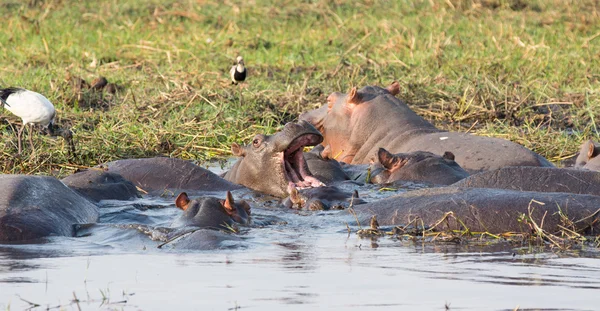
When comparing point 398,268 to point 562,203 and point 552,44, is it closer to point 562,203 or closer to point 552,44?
point 562,203

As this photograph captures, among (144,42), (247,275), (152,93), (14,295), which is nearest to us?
(14,295)

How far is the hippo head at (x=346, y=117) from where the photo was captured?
9.09 metres

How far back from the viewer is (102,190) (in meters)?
6.55

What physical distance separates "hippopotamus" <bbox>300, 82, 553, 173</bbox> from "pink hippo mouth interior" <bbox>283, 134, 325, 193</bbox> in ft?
4.45

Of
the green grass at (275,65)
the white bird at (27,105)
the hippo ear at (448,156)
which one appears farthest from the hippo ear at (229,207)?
the white bird at (27,105)

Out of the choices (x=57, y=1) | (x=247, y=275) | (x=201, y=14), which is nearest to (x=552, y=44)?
(x=201, y=14)

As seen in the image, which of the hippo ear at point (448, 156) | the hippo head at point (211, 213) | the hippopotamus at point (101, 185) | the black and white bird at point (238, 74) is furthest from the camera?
the black and white bird at point (238, 74)

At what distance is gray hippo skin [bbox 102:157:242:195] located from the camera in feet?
23.8

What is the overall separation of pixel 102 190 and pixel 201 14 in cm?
878

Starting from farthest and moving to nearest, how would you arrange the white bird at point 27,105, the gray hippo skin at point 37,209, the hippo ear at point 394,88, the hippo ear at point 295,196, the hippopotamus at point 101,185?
the hippo ear at point 394,88 < the white bird at point 27,105 < the hippopotamus at point 101,185 < the hippo ear at point 295,196 < the gray hippo skin at point 37,209

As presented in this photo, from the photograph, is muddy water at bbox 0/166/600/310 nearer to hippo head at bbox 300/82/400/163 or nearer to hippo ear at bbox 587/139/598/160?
hippo ear at bbox 587/139/598/160

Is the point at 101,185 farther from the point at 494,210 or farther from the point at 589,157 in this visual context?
the point at 589,157

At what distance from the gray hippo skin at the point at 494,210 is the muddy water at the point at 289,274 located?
277 mm

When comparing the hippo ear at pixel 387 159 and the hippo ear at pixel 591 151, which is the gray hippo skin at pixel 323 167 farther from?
the hippo ear at pixel 591 151
